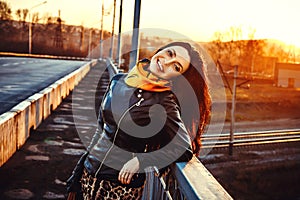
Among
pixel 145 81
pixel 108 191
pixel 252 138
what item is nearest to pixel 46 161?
pixel 108 191

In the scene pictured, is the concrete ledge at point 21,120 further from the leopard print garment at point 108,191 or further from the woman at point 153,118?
the woman at point 153,118

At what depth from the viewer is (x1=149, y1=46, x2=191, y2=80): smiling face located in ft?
6.88

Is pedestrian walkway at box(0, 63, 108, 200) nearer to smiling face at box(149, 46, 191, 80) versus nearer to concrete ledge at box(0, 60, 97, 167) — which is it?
concrete ledge at box(0, 60, 97, 167)

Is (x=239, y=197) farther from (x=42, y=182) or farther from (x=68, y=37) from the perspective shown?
(x=68, y=37)

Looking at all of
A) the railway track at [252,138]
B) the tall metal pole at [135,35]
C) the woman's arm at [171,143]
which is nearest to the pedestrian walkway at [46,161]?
the tall metal pole at [135,35]

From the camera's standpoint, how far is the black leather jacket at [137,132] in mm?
1949

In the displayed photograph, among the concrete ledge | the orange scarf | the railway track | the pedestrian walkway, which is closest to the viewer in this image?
the orange scarf

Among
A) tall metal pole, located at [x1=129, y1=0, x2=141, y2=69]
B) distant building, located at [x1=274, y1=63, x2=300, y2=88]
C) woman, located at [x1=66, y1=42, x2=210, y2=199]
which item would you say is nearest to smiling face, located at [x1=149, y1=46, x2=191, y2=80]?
woman, located at [x1=66, y1=42, x2=210, y2=199]

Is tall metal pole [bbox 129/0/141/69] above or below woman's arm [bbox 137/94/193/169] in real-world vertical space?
above

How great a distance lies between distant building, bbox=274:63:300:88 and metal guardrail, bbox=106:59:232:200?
49.9m

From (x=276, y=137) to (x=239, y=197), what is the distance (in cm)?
766

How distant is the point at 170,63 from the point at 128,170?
632mm

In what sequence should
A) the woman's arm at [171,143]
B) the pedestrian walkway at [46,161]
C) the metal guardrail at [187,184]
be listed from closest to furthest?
1. the metal guardrail at [187,184]
2. the woman's arm at [171,143]
3. the pedestrian walkway at [46,161]

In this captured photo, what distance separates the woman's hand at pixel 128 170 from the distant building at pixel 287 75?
5020 centimetres
